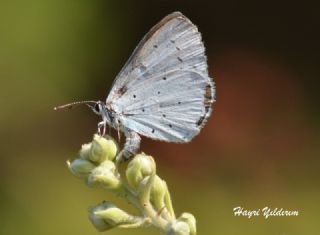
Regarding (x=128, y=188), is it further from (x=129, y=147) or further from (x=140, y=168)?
(x=129, y=147)

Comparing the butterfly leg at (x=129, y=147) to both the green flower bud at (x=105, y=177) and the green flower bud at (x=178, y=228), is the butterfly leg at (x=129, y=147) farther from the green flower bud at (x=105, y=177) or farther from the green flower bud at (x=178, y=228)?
the green flower bud at (x=178, y=228)

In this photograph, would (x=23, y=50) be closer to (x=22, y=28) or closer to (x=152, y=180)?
(x=22, y=28)

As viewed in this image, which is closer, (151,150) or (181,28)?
(181,28)

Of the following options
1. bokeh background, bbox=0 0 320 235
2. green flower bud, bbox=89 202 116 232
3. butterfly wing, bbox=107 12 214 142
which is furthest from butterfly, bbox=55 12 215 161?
bokeh background, bbox=0 0 320 235

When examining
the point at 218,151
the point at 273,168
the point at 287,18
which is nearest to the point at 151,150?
the point at 218,151

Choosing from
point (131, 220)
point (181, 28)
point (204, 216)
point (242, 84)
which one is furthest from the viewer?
point (242, 84)

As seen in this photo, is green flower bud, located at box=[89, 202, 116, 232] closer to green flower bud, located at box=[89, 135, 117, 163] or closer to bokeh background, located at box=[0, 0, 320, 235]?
green flower bud, located at box=[89, 135, 117, 163]

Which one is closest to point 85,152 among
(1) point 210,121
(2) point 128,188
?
(2) point 128,188
